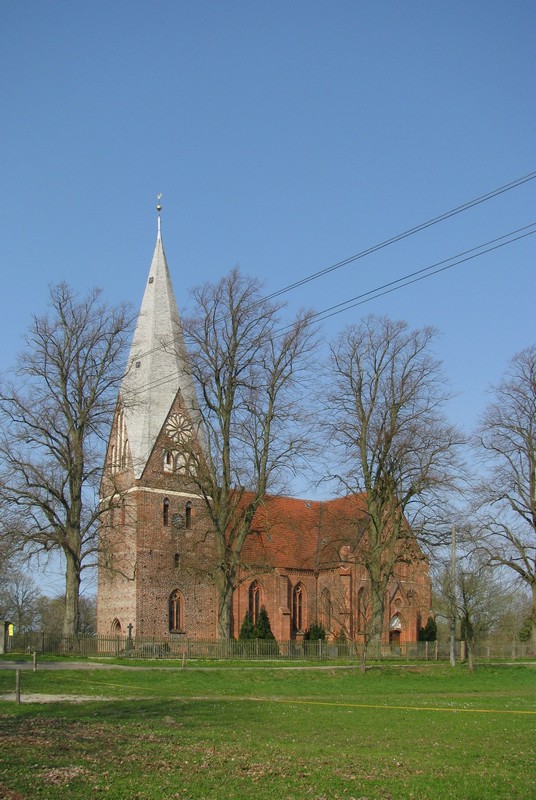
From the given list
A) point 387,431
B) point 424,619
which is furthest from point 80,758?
point 424,619

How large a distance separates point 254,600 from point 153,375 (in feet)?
51.4

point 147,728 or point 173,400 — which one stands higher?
point 173,400

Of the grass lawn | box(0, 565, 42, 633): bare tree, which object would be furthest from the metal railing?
box(0, 565, 42, 633): bare tree

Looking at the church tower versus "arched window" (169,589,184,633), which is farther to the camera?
"arched window" (169,589,184,633)

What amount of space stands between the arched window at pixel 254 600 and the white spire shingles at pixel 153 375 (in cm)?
1147

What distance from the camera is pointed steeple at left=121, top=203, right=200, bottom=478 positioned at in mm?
51616

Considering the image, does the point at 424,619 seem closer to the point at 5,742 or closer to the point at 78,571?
the point at 78,571

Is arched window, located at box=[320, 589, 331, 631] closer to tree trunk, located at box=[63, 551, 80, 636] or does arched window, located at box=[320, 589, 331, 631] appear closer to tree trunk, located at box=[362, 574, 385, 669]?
tree trunk, located at box=[362, 574, 385, 669]

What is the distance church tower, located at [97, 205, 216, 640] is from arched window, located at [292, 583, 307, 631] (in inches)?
285

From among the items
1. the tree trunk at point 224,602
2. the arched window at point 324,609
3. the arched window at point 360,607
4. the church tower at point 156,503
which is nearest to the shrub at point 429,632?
the arched window at point 360,607

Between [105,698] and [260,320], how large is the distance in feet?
89.9

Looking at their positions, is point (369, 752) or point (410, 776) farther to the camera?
point (369, 752)

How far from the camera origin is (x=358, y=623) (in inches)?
2079

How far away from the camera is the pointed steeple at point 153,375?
51616mm
